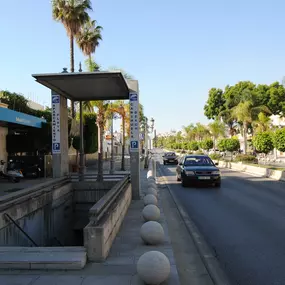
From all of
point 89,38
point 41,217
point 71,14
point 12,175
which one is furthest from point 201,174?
point 89,38

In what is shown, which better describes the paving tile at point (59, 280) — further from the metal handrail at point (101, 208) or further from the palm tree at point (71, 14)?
the palm tree at point (71, 14)

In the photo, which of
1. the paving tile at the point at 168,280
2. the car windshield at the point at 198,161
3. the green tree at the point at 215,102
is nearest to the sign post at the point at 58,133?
the car windshield at the point at 198,161

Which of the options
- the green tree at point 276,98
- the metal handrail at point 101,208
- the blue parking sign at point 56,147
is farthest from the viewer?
the green tree at point 276,98

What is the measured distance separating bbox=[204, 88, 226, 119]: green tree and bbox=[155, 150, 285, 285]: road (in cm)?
5519

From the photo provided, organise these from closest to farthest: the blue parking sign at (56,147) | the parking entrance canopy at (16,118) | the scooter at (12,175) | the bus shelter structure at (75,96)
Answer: the bus shelter structure at (75,96), the blue parking sign at (56,147), the parking entrance canopy at (16,118), the scooter at (12,175)

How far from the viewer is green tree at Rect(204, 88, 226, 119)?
68000mm

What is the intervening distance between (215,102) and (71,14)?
46683 mm

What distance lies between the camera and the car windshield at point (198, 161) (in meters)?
17.7

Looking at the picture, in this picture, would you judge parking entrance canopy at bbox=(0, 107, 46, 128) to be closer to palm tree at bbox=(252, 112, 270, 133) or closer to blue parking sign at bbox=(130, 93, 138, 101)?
blue parking sign at bbox=(130, 93, 138, 101)

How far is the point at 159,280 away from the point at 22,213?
554 cm

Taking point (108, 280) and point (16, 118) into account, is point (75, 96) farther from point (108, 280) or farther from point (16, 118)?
point (108, 280)

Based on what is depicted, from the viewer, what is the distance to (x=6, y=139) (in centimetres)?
2139

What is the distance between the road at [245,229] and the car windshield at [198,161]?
3.15m

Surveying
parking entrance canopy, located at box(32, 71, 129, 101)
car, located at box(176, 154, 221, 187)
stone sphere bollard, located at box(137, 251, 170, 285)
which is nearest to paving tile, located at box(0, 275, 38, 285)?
stone sphere bollard, located at box(137, 251, 170, 285)
